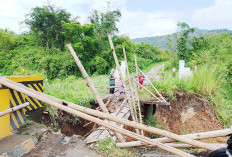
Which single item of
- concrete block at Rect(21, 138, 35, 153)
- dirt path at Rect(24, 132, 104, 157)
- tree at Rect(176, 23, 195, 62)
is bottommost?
dirt path at Rect(24, 132, 104, 157)

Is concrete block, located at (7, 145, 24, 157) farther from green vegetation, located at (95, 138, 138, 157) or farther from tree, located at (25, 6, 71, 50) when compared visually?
tree, located at (25, 6, 71, 50)

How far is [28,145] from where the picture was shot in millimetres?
2283

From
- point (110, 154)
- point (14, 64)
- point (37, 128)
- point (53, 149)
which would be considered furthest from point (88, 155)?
point (14, 64)

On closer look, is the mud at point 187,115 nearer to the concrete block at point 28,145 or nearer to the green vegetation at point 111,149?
the green vegetation at point 111,149

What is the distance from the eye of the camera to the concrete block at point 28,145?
2.19m

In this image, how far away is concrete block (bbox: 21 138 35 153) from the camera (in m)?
2.19

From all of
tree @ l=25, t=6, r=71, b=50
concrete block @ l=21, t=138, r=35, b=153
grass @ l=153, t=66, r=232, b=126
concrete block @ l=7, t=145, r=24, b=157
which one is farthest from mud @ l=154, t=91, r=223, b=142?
tree @ l=25, t=6, r=71, b=50

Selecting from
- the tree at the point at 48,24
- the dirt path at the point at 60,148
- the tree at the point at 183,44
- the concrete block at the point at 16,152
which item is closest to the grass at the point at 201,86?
the dirt path at the point at 60,148

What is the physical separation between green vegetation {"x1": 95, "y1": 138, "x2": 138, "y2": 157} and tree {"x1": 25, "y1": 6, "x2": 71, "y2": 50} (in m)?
16.1

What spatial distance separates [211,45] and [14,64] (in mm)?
23157

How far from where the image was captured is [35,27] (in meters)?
16.5

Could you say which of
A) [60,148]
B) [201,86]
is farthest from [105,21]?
[60,148]

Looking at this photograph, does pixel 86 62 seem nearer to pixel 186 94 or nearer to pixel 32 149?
pixel 186 94

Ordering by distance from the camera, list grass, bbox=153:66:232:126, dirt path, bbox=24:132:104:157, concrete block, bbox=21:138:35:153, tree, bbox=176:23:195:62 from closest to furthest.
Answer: concrete block, bbox=21:138:35:153 < dirt path, bbox=24:132:104:157 < grass, bbox=153:66:232:126 < tree, bbox=176:23:195:62
